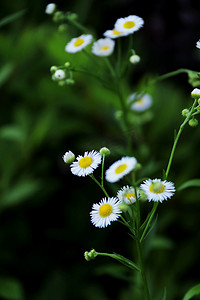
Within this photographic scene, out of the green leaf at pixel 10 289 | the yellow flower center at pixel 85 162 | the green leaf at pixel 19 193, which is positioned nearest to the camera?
the yellow flower center at pixel 85 162

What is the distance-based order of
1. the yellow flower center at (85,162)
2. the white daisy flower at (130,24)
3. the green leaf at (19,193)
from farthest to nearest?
the green leaf at (19,193) < the white daisy flower at (130,24) < the yellow flower center at (85,162)

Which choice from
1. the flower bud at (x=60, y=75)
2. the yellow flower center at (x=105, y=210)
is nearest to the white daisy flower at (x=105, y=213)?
the yellow flower center at (x=105, y=210)

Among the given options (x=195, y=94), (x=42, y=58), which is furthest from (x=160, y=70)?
(x=195, y=94)

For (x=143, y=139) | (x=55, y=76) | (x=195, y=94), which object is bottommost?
(x=143, y=139)

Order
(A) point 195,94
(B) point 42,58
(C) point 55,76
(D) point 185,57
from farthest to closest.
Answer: (B) point 42,58 → (D) point 185,57 → (C) point 55,76 → (A) point 195,94

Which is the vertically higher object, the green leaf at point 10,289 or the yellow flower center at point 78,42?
the yellow flower center at point 78,42

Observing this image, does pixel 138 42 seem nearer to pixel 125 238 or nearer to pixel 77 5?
pixel 77 5

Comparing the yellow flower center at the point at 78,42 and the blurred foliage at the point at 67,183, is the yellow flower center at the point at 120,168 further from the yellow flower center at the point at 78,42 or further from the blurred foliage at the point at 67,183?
the blurred foliage at the point at 67,183

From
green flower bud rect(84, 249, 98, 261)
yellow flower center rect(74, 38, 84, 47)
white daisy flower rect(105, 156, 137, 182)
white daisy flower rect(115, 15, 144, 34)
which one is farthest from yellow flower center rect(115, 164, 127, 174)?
yellow flower center rect(74, 38, 84, 47)
